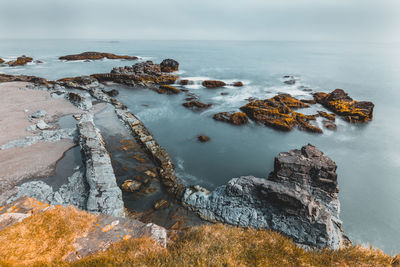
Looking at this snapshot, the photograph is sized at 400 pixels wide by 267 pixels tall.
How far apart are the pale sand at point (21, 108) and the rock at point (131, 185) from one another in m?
11.5

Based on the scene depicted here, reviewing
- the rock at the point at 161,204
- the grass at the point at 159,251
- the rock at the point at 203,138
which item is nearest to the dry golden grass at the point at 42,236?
the grass at the point at 159,251

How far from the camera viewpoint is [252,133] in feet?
66.3

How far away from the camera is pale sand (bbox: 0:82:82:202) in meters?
11.5

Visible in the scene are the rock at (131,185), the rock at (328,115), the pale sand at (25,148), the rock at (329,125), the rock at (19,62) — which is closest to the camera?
the rock at (131,185)

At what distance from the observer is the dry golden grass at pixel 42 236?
3910 millimetres

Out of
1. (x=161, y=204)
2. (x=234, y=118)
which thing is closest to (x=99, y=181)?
(x=161, y=204)

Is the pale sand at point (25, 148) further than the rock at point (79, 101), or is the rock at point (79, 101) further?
the rock at point (79, 101)

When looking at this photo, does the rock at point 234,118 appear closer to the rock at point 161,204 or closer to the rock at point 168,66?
the rock at point 161,204

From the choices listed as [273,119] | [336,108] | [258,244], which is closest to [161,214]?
[258,244]

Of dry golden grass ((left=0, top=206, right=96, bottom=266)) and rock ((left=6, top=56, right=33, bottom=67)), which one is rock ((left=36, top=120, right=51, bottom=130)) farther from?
rock ((left=6, top=56, right=33, bottom=67))

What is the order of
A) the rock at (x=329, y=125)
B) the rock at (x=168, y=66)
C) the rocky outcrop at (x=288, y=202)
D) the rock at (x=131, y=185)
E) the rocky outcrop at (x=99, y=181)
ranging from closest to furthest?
the rocky outcrop at (x=288, y=202)
the rocky outcrop at (x=99, y=181)
the rock at (x=131, y=185)
the rock at (x=329, y=125)
the rock at (x=168, y=66)

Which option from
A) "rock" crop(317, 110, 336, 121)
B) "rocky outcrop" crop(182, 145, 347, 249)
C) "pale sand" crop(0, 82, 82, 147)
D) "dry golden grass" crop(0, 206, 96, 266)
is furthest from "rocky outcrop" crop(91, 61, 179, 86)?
"dry golden grass" crop(0, 206, 96, 266)

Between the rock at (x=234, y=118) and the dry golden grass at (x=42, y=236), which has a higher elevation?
the dry golden grass at (x=42, y=236)

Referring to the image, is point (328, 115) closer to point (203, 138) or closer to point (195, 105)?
point (203, 138)
